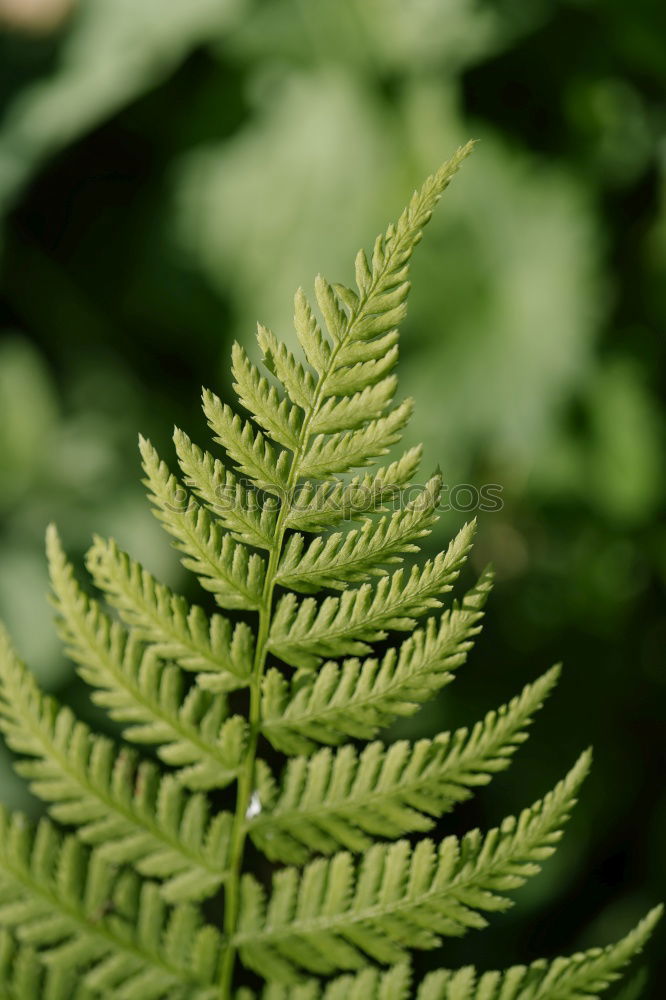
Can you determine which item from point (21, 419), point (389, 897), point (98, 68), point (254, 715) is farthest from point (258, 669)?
point (98, 68)

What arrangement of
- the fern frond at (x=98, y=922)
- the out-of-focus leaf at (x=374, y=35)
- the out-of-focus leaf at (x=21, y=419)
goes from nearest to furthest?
the fern frond at (x=98, y=922), the out-of-focus leaf at (x=21, y=419), the out-of-focus leaf at (x=374, y=35)

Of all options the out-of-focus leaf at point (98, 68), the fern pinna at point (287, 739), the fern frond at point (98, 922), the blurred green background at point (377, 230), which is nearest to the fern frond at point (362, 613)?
the fern pinna at point (287, 739)

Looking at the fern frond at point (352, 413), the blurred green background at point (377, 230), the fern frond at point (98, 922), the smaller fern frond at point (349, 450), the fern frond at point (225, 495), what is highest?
the blurred green background at point (377, 230)

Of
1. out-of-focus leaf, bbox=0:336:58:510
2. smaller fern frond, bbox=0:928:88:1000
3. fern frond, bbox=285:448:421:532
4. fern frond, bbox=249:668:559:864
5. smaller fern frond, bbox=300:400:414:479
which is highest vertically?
out-of-focus leaf, bbox=0:336:58:510

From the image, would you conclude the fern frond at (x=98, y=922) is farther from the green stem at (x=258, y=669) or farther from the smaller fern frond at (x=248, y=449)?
the smaller fern frond at (x=248, y=449)

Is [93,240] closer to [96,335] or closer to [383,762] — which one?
[96,335]

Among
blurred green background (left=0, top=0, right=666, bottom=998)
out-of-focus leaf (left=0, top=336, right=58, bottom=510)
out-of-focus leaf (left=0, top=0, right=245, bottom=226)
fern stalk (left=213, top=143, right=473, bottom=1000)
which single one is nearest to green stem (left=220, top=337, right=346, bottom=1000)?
fern stalk (left=213, top=143, right=473, bottom=1000)

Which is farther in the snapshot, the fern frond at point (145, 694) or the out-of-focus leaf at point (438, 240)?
the out-of-focus leaf at point (438, 240)

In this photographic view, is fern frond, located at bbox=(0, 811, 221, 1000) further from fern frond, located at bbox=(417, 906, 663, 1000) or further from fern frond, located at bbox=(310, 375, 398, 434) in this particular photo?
fern frond, located at bbox=(310, 375, 398, 434)
